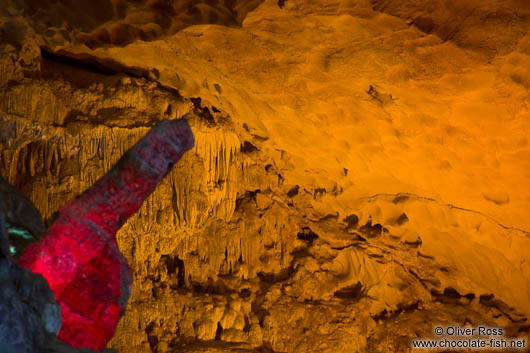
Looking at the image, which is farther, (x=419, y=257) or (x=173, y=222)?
(x=419, y=257)

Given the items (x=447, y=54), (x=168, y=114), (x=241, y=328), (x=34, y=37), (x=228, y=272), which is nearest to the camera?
(x=447, y=54)

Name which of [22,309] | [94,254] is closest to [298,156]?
[94,254]

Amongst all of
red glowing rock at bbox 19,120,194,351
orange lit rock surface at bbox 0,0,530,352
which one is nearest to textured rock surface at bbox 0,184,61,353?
red glowing rock at bbox 19,120,194,351

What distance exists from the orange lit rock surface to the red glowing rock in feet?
5.08

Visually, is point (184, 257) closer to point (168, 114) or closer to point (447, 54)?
point (168, 114)

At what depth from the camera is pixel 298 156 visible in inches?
234

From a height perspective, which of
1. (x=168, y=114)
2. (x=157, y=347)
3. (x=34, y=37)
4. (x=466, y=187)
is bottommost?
(x=157, y=347)

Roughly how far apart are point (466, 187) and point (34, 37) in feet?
13.6

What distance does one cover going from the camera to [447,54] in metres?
3.61

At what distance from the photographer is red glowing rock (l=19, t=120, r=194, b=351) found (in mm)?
2500

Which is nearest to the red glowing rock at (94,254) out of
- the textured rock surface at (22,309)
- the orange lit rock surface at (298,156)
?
the textured rock surface at (22,309)

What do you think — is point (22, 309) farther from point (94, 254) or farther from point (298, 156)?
point (298, 156)

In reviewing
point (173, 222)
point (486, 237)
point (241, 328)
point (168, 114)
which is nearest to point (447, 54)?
point (486, 237)

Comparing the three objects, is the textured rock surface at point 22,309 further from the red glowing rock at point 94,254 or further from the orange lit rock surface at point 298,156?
the orange lit rock surface at point 298,156
